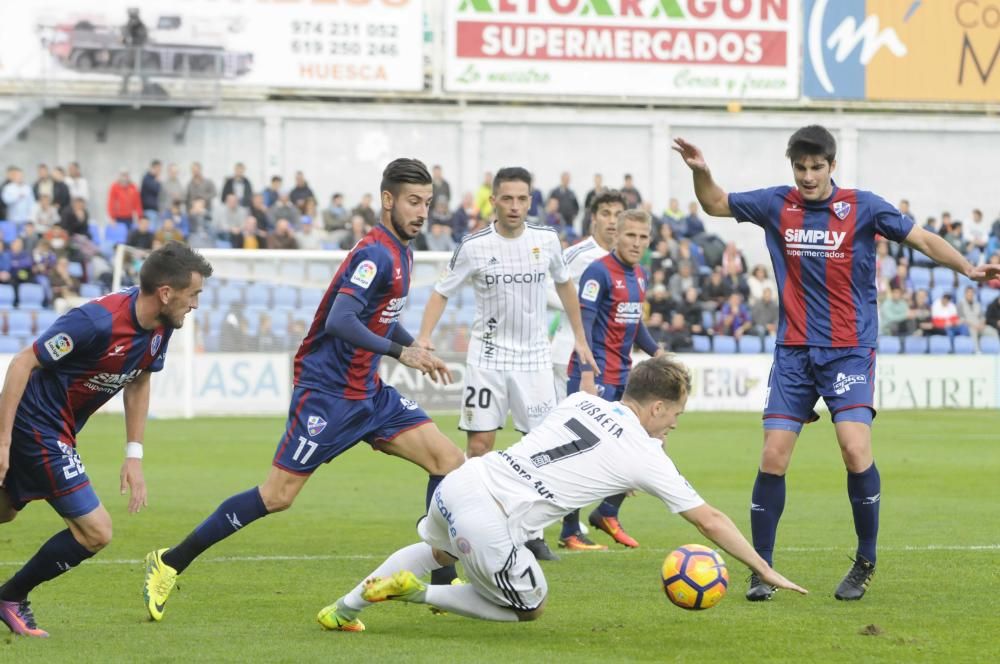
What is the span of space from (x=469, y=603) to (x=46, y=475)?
6.56ft

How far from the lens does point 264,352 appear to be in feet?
84.1

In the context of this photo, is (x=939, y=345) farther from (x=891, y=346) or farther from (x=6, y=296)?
(x=6, y=296)

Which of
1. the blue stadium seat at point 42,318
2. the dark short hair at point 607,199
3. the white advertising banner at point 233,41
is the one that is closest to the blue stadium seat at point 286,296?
the blue stadium seat at point 42,318

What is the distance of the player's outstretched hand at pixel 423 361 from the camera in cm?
756

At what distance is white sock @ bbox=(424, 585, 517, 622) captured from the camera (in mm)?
7016

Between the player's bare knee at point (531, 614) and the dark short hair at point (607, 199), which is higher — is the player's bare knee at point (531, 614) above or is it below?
below

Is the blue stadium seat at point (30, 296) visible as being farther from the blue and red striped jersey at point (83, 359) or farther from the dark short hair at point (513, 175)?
the blue and red striped jersey at point (83, 359)

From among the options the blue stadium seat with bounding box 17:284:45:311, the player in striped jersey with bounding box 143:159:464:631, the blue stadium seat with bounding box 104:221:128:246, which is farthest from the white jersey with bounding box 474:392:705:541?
the blue stadium seat with bounding box 104:221:128:246

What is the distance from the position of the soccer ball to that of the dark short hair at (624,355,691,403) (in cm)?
77

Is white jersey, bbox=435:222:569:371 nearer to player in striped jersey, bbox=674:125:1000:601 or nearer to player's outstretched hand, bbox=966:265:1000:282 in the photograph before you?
player in striped jersey, bbox=674:125:1000:601

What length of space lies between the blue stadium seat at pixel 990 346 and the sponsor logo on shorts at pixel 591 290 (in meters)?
21.2

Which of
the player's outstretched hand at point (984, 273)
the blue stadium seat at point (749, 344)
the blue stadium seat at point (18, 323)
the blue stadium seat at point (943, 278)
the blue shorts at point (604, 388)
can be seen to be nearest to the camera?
the player's outstretched hand at point (984, 273)

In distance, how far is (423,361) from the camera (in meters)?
7.56

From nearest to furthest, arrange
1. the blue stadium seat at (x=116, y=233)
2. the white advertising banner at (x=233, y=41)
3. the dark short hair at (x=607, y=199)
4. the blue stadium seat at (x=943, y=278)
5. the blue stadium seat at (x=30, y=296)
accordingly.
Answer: the dark short hair at (x=607, y=199), the blue stadium seat at (x=30, y=296), the blue stadium seat at (x=116, y=233), the white advertising banner at (x=233, y=41), the blue stadium seat at (x=943, y=278)
